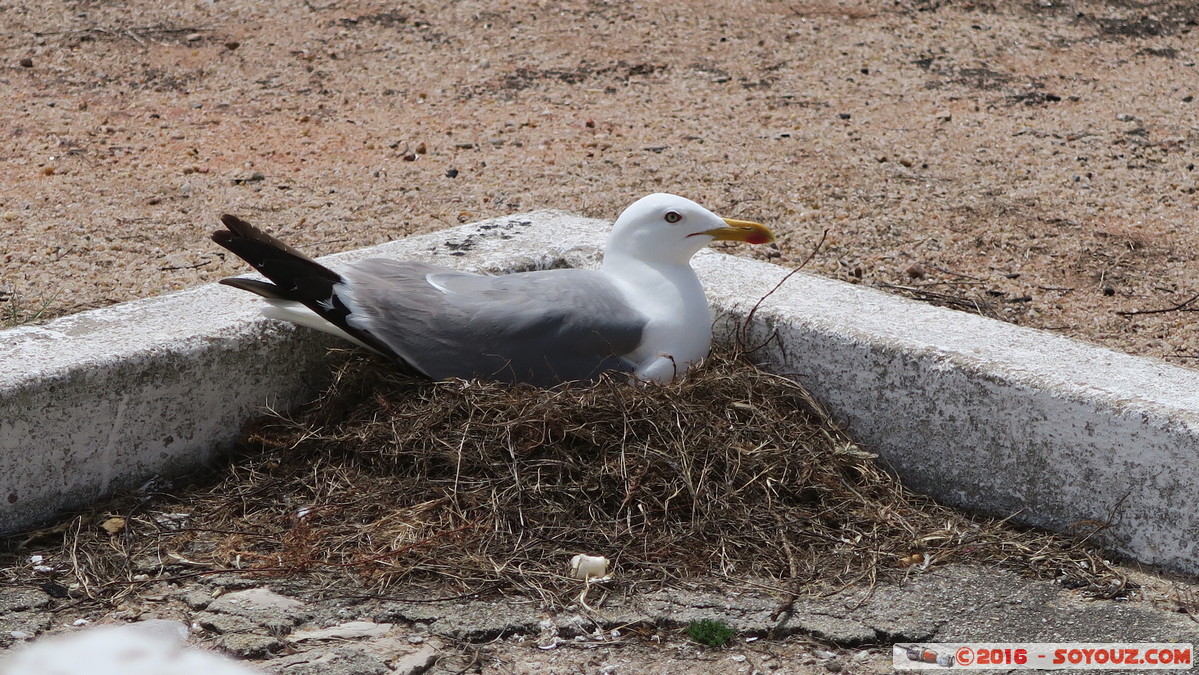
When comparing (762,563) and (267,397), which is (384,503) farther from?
(762,563)

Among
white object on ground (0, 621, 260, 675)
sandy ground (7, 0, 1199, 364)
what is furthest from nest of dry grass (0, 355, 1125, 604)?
white object on ground (0, 621, 260, 675)

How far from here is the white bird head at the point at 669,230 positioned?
12.7 feet

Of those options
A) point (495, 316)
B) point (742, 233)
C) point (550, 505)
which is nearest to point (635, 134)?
point (742, 233)

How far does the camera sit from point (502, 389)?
11.8ft

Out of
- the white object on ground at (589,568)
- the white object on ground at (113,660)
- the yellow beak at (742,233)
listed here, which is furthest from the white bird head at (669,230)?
the white object on ground at (113,660)

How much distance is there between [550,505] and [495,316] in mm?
592

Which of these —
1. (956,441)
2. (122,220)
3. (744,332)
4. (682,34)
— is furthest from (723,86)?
(956,441)

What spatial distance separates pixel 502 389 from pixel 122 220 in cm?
281

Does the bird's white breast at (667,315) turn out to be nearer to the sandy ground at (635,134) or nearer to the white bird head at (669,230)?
the white bird head at (669,230)

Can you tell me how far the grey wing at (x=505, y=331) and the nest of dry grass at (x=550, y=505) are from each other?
0.24 feet

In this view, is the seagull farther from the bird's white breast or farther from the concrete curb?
the concrete curb

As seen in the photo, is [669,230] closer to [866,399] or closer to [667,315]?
[667,315]

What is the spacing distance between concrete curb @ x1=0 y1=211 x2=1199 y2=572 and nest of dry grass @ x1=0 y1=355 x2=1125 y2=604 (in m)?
0.09

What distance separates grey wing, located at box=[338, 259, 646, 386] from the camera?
11.9 ft
